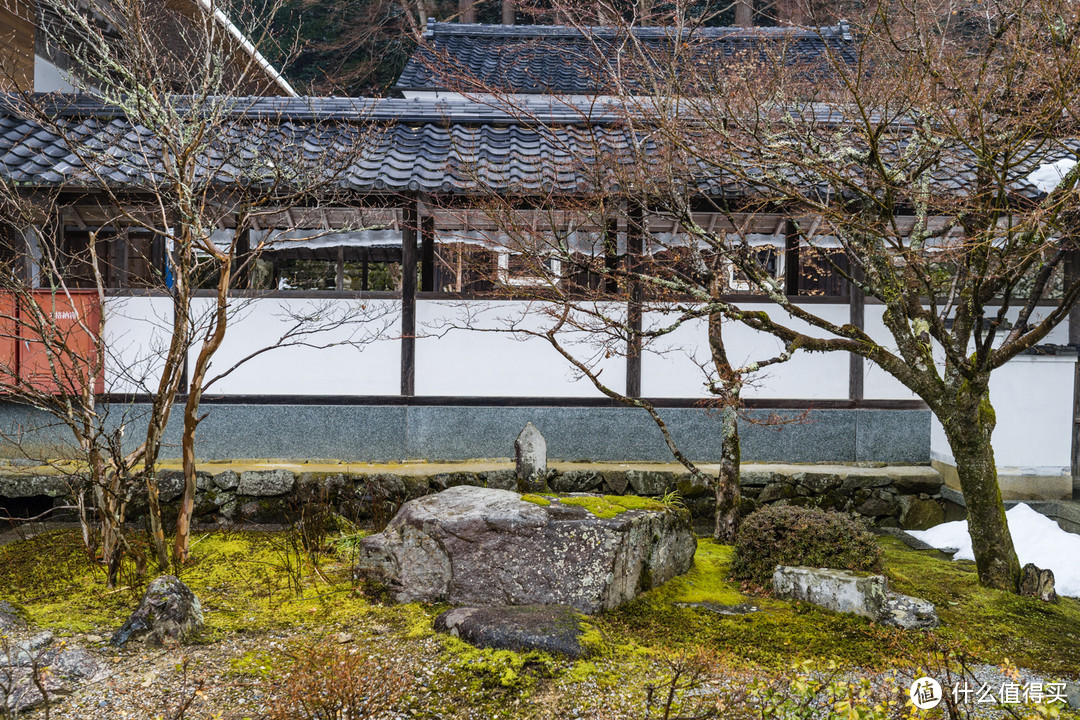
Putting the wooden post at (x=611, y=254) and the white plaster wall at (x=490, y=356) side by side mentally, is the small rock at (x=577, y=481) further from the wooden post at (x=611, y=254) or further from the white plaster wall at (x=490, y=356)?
the wooden post at (x=611, y=254)

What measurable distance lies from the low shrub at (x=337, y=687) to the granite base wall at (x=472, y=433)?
382cm

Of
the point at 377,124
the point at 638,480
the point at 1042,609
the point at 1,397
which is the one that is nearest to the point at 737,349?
the point at 638,480

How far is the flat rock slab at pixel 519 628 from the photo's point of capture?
4656 millimetres

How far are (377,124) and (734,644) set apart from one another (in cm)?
694

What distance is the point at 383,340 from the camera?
27.3 ft

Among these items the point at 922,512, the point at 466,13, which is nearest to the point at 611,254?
the point at 922,512

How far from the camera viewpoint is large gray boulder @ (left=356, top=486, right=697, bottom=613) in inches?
217

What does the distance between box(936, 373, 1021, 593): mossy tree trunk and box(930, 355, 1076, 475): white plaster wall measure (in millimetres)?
2278

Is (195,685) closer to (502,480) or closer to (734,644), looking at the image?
(734,644)

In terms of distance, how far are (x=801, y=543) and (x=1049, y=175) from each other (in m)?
5.55

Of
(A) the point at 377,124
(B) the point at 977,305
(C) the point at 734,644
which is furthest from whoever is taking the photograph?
(A) the point at 377,124

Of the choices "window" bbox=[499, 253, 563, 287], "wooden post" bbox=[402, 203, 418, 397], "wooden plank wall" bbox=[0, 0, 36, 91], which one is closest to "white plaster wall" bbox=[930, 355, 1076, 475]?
"window" bbox=[499, 253, 563, 287]

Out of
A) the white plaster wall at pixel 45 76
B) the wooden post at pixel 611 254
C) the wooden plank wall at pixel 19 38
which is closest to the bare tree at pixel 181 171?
the wooden plank wall at pixel 19 38

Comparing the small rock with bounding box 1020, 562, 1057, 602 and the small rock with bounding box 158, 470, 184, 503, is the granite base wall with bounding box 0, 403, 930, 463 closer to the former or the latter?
the small rock with bounding box 158, 470, 184, 503
